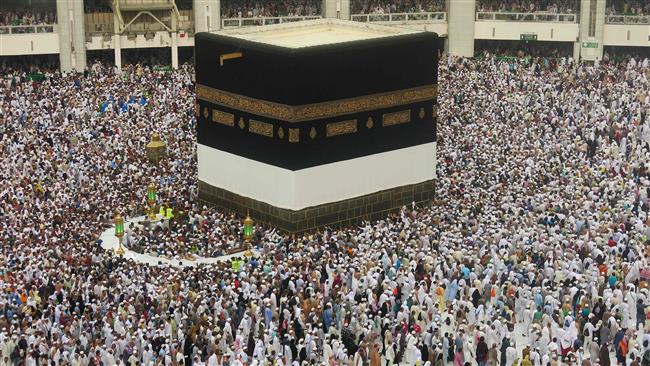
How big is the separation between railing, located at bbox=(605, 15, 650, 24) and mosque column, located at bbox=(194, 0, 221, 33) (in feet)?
54.5

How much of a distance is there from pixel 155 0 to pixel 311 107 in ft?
64.4

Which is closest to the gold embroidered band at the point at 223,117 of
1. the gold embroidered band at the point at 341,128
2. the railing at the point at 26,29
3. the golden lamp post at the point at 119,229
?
the gold embroidered band at the point at 341,128

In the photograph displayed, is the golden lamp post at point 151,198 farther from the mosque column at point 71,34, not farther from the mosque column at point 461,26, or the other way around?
the mosque column at point 461,26

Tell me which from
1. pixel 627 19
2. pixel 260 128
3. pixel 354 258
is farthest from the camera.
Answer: pixel 627 19

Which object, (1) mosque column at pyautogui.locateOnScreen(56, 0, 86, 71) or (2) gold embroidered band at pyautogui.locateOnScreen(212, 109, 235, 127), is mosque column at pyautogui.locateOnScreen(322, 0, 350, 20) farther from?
(2) gold embroidered band at pyautogui.locateOnScreen(212, 109, 235, 127)

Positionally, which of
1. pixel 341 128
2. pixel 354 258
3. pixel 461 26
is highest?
pixel 461 26

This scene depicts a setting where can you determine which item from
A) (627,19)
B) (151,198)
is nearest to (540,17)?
(627,19)

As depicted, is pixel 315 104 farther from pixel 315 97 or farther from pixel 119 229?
pixel 119 229

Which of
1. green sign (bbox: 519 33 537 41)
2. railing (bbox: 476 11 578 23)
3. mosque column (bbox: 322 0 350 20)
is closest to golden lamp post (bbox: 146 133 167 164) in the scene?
mosque column (bbox: 322 0 350 20)

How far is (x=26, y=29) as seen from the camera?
171ft

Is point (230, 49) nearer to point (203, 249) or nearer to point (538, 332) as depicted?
point (203, 249)

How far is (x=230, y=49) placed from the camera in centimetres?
3612

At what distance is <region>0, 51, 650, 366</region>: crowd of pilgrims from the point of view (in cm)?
2725

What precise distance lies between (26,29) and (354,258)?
25.1 meters
